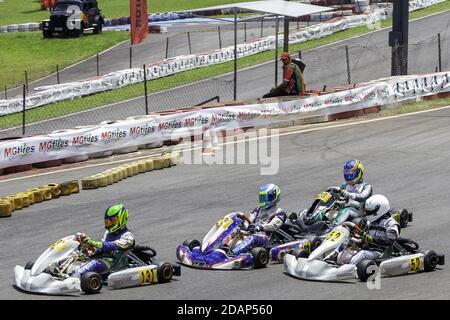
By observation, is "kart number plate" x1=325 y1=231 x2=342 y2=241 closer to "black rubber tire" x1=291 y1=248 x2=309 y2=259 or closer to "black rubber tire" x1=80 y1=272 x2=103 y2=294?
"black rubber tire" x1=291 y1=248 x2=309 y2=259

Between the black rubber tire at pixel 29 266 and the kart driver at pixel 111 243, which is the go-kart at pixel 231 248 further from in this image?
the black rubber tire at pixel 29 266

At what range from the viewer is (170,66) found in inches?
1570

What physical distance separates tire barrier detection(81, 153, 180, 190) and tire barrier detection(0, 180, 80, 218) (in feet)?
1.48

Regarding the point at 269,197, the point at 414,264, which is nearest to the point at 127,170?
the point at 269,197

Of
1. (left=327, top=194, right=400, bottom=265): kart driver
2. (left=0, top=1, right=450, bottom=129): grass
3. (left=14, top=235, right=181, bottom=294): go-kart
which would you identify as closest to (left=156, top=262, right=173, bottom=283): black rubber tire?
(left=14, top=235, right=181, bottom=294): go-kart

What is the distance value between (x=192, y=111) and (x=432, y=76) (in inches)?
326

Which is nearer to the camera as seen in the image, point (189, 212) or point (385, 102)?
point (189, 212)

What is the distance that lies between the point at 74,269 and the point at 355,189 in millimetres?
4770

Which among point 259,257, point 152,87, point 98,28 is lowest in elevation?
Answer: point 152,87

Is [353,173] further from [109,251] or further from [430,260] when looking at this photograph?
[109,251]
